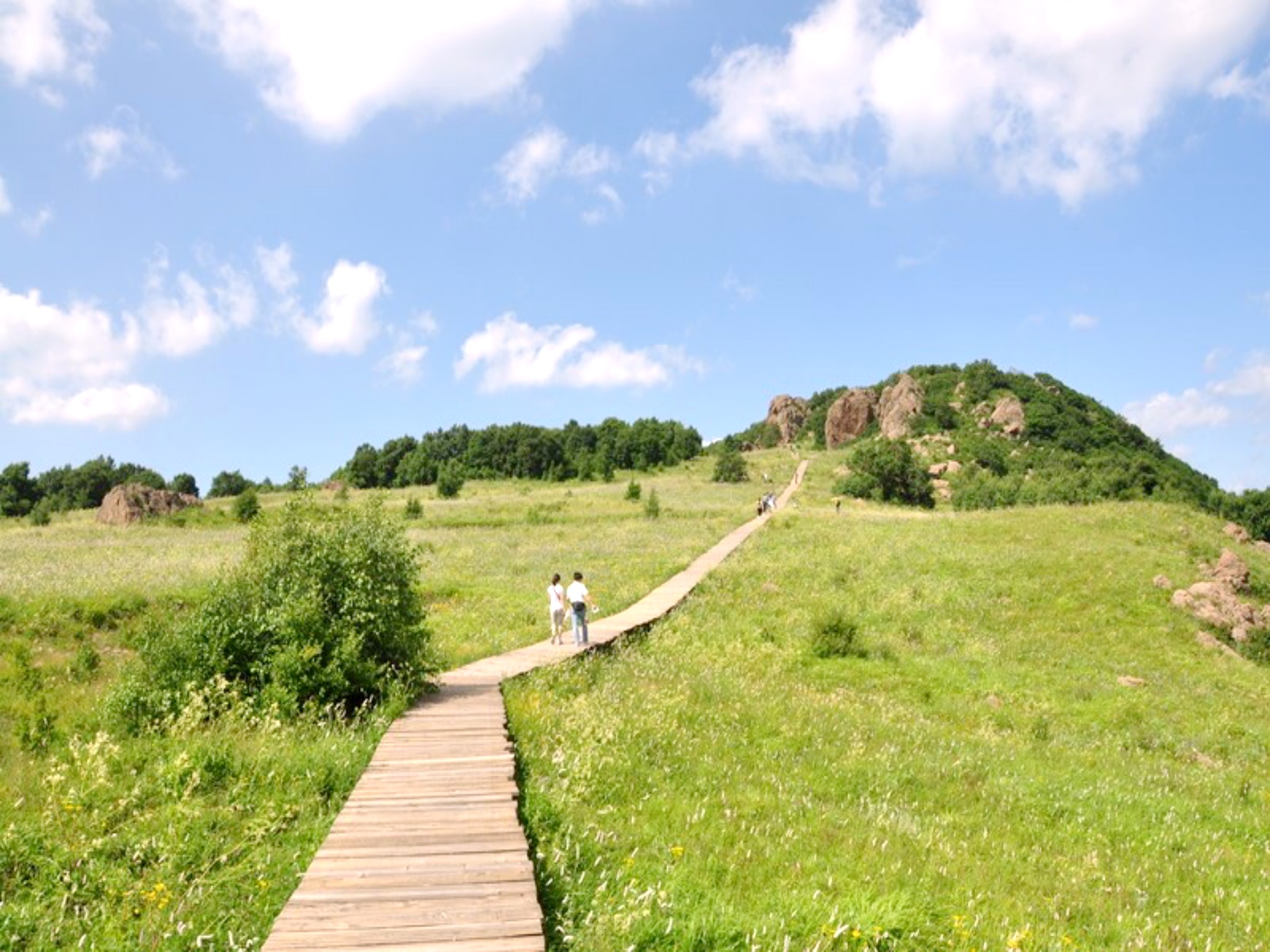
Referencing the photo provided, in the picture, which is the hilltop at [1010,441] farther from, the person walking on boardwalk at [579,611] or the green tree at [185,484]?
the green tree at [185,484]

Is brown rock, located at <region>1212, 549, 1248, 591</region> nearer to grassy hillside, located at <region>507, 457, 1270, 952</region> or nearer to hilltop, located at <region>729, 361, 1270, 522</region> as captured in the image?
grassy hillside, located at <region>507, 457, 1270, 952</region>

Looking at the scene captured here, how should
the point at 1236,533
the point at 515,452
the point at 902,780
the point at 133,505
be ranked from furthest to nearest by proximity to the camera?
the point at 515,452
the point at 133,505
the point at 1236,533
the point at 902,780

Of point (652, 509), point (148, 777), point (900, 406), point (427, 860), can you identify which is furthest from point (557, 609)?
point (900, 406)

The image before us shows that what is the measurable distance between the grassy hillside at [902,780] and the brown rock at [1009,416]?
94.3 metres

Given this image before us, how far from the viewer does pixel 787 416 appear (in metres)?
173

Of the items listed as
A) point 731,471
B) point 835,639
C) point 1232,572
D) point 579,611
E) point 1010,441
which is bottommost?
point 835,639

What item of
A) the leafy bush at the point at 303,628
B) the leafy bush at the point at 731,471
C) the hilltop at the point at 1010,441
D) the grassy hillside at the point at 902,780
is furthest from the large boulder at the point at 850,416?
the leafy bush at the point at 303,628

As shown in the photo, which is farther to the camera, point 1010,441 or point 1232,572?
point 1010,441

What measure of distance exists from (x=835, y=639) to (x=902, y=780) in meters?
9.89

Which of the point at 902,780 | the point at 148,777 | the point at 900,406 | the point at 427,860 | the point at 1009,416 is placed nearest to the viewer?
the point at 427,860

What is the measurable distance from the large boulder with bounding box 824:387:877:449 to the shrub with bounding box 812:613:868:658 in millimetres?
122874

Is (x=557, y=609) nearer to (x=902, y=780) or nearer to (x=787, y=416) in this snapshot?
(x=902, y=780)

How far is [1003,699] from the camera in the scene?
1812 centimetres

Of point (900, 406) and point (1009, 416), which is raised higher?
point (900, 406)
